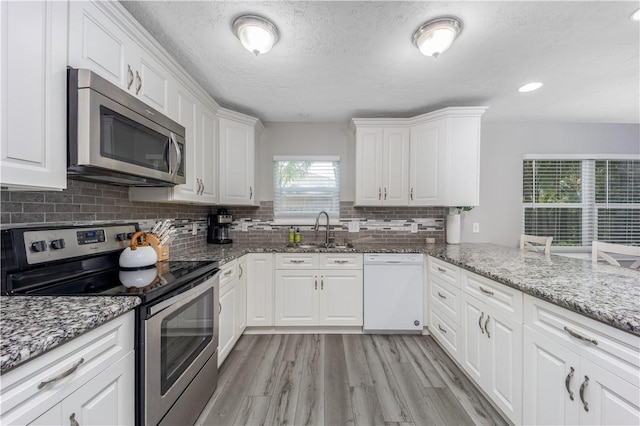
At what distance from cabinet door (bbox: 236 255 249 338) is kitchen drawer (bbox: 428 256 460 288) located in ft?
5.99

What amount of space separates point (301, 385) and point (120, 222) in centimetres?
169

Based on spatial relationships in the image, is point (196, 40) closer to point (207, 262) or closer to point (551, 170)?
point (207, 262)

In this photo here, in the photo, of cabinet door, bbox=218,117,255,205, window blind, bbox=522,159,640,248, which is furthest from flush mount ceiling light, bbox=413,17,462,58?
window blind, bbox=522,159,640,248

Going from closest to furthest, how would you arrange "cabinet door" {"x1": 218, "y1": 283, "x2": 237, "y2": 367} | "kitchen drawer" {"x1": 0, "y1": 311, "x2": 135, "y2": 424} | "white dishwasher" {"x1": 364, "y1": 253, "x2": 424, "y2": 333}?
"kitchen drawer" {"x1": 0, "y1": 311, "x2": 135, "y2": 424} < "cabinet door" {"x1": 218, "y1": 283, "x2": 237, "y2": 367} < "white dishwasher" {"x1": 364, "y1": 253, "x2": 424, "y2": 333}

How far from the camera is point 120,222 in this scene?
1.66 m

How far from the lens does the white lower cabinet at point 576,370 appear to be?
2.72 ft

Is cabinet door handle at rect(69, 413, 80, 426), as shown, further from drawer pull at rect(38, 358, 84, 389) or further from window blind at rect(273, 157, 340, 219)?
window blind at rect(273, 157, 340, 219)

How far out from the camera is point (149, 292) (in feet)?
3.44

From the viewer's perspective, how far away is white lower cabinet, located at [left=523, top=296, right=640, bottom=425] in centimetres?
83

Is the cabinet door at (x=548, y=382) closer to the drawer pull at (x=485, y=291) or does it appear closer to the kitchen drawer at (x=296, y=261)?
the drawer pull at (x=485, y=291)

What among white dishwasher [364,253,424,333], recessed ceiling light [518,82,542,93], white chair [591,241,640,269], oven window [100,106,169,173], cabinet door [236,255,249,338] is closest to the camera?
oven window [100,106,169,173]

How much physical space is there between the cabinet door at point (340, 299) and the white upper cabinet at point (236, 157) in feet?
3.91

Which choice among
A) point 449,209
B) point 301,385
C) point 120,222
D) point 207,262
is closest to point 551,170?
point 449,209

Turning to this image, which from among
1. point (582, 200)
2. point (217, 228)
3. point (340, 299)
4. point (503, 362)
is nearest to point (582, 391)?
point (503, 362)
